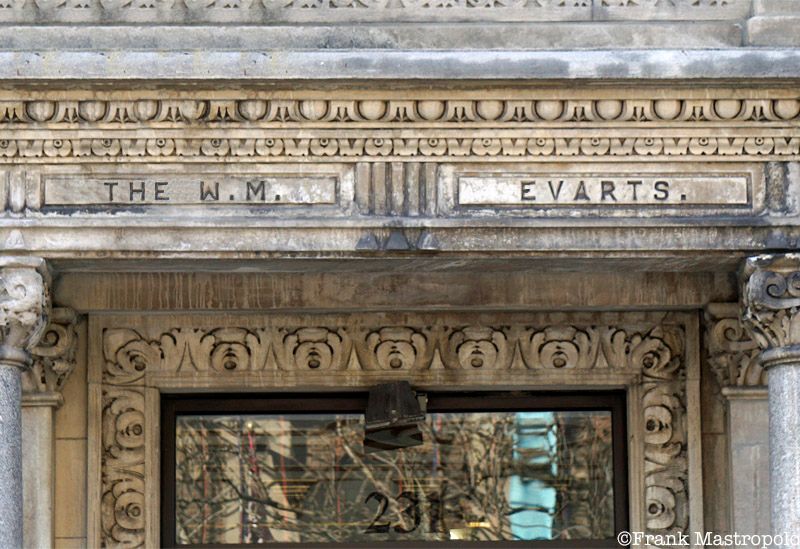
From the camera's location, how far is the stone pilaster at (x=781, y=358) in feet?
34.4

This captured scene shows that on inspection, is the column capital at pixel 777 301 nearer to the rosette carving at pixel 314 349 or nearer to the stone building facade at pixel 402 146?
the stone building facade at pixel 402 146

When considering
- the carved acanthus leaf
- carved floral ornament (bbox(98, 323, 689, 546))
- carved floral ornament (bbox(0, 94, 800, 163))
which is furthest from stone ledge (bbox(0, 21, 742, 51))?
carved floral ornament (bbox(98, 323, 689, 546))

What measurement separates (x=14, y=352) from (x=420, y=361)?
9.37 feet

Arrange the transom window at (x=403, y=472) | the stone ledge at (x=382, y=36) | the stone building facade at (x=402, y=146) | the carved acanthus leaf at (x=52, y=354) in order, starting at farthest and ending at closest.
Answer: the transom window at (x=403, y=472) → the carved acanthus leaf at (x=52, y=354) → the stone ledge at (x=382, y=36) → the stone building facade at (x=402, y=146)

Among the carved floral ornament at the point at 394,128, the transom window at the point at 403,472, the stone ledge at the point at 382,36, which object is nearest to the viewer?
the carved floral ornament at the point at 394,128

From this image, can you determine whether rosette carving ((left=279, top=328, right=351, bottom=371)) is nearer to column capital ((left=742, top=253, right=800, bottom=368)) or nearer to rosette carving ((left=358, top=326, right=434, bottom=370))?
rosette carving ((left=358, top=326, right=434, bottom=370))

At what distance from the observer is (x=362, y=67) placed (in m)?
10.5

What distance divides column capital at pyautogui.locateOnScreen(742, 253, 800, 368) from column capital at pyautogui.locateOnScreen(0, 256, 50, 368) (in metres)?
4.00

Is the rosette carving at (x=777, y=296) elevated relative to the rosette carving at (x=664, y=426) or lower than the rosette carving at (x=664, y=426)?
elevated

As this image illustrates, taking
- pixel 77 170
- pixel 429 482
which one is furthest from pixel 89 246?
pixel 429 482

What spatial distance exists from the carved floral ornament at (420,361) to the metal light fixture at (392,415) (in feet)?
0.38

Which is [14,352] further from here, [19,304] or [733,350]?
[733,350]

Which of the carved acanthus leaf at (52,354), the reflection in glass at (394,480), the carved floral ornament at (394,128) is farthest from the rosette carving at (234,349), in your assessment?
the carved floral ornament at (394,128)
